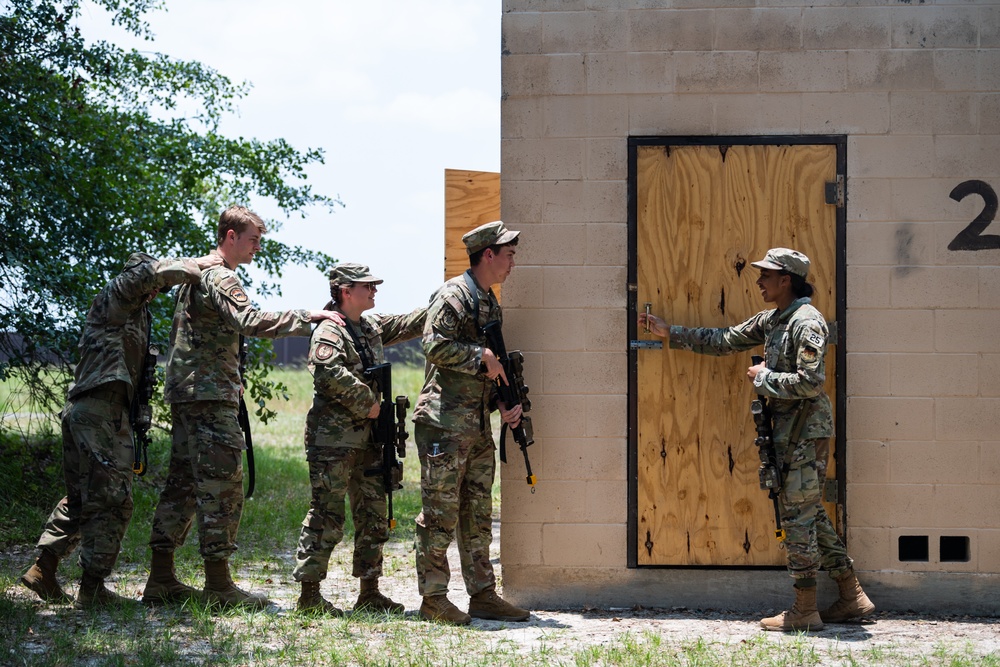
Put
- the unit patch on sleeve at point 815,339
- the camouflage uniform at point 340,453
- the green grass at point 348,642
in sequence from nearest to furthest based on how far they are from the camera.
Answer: the green grass at point 348,642 → the unit patch on sleeve at point 815,339 → the camouflage uniform at point 340,453

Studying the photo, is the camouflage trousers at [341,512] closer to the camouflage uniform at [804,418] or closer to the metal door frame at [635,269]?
the metal door frame at [635,269]

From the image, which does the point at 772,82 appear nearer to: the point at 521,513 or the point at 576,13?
the point at 576,13

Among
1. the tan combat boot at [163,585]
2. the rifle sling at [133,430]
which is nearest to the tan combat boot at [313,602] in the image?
the tan combat boot at [163,585]

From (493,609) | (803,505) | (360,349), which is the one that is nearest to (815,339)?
(803,505)

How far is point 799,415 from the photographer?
6059 millimetres

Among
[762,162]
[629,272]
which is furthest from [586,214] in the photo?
[762,162]

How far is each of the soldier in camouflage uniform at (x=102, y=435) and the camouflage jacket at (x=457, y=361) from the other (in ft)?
4.67

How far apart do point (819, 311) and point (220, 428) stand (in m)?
3.50

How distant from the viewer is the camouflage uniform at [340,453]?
5.96 meters

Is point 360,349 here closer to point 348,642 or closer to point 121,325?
point 121,325

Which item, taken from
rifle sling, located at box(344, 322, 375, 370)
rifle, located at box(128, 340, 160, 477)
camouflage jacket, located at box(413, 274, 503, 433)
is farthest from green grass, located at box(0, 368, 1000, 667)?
rifle sling, located at box(344, 322, 375, 370)

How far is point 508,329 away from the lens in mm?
6582

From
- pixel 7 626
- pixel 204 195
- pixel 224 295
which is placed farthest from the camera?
pixel 204 195

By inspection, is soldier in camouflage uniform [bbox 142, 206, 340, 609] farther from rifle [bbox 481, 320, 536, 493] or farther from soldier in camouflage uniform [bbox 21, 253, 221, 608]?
rifle [bbox 481, 320, 536, 493]
